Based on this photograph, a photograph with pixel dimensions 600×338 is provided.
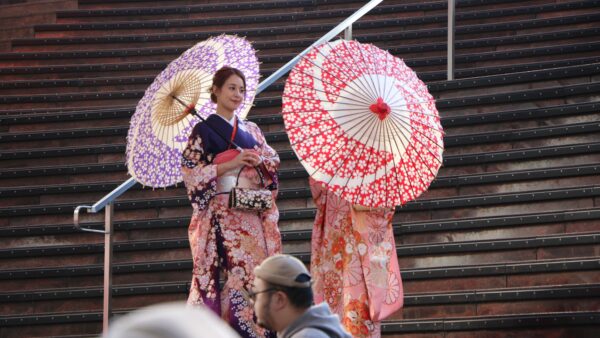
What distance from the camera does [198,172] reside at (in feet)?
18.6

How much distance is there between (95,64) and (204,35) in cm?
104

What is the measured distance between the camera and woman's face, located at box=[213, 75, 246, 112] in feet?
18.9

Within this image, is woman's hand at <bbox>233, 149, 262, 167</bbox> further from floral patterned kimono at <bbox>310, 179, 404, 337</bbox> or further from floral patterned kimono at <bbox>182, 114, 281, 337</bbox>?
floral patterned kimono at <bbox>310, 179, 404, 337</bbox>

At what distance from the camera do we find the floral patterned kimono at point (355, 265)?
5746 mm

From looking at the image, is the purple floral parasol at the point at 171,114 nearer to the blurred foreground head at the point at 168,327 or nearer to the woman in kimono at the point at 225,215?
the woman in kimono at the point at 225,215

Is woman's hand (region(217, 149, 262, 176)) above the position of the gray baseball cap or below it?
above

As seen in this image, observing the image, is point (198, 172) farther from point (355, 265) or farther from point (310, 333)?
point (310, 333)

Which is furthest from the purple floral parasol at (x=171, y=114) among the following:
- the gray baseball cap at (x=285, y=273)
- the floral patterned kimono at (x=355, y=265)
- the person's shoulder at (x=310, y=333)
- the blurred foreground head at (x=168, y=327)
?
the blurred foreground head at (x=168, y=327)

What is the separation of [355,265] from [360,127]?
73 centimetres

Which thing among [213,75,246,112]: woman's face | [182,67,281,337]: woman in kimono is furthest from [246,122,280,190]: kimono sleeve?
[213,75,246,112]: woman's face

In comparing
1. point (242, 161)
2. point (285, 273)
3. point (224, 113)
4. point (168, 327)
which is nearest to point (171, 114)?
point (224, 113)

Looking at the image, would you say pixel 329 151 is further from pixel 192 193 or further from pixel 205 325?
pixel 205 325

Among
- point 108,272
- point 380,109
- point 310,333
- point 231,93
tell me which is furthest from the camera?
point 108,272

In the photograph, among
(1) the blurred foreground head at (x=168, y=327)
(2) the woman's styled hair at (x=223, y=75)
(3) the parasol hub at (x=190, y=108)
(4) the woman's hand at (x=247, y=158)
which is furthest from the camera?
(3) the parasol hub at (x=190, y=108)
